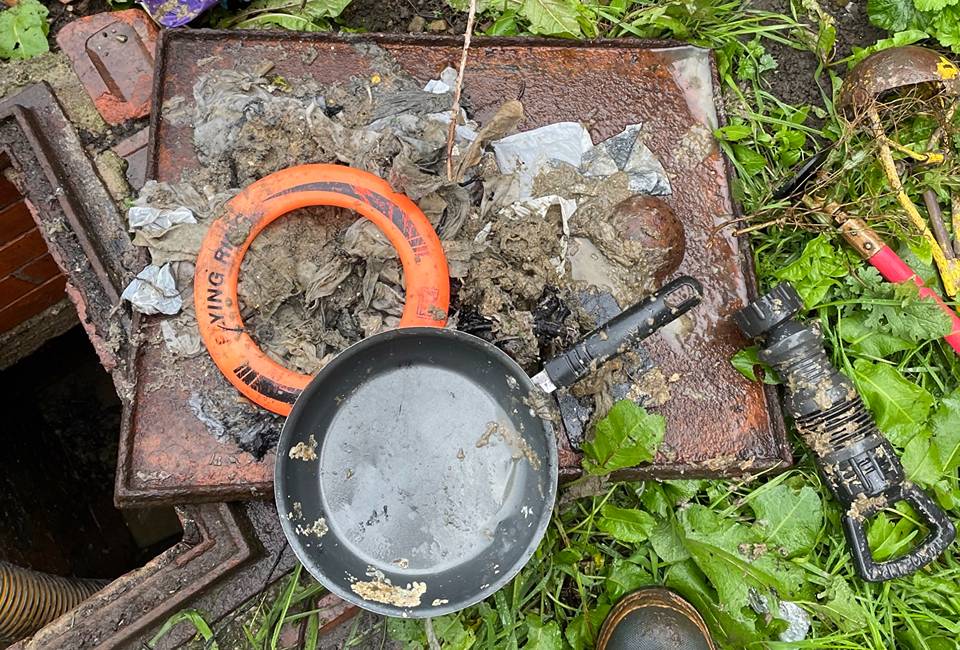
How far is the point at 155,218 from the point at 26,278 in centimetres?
99

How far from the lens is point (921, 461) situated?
5.85 ft

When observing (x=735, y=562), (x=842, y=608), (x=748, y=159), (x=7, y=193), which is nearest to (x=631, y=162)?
(x=748, y=159)

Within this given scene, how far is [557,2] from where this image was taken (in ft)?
6.21

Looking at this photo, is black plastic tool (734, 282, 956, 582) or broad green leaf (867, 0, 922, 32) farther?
broad green leaf (867, 0, 922, 32)

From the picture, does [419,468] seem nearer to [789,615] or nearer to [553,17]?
[789,615]

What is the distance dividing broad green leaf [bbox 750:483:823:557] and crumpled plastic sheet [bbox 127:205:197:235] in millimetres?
1598

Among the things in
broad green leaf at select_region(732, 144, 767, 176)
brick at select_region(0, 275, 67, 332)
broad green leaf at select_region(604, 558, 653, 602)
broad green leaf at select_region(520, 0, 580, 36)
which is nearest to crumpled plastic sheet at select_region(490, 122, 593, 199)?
broad green leaf at select_region(520, 0, 580, 36)

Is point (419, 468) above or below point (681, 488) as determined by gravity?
above

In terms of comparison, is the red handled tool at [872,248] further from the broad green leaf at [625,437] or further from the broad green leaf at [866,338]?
the broad green leaf at [625,437]

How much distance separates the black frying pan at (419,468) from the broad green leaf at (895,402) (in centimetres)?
75

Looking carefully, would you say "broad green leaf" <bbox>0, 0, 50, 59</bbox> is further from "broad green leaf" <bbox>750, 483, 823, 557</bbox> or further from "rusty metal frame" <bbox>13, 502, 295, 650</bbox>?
"broad green leaf" <bbox>750, 483, 823, 557</bbox>

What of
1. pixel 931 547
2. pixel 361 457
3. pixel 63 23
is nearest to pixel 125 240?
pixel 63 23

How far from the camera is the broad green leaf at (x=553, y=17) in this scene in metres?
1.88

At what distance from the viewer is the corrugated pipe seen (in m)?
1.78
